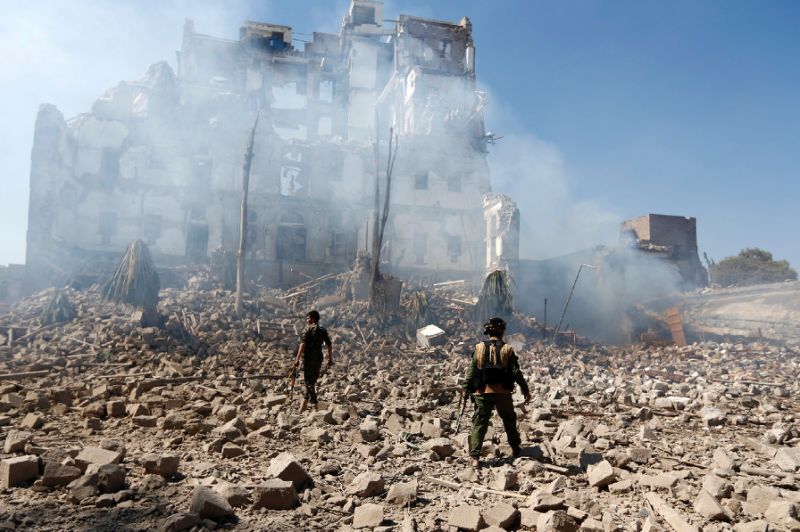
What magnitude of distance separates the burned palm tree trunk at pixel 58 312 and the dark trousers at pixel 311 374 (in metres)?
10.7

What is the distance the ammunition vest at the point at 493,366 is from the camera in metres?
5.59

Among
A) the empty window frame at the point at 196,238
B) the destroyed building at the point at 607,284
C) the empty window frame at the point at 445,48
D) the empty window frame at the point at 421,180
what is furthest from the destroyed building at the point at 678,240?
the empty window frame at the point at 196,238

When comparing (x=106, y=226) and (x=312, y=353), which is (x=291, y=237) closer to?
(x=106, y=226)

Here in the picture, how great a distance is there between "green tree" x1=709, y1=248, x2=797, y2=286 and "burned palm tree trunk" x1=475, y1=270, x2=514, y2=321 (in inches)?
1081

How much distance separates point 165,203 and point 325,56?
16201 millimetres

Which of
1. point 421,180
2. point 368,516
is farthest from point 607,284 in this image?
point 368,516

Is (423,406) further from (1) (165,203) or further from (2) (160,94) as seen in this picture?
(2) (160,94)

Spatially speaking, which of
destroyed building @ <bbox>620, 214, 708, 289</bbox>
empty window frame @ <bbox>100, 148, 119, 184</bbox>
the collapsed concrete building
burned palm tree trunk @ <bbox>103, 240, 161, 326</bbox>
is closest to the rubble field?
burned palm tree trunk @ <bbox>103, 240, 161, 326</bbox>

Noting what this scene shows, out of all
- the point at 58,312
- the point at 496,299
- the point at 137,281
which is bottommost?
the point at 58,312

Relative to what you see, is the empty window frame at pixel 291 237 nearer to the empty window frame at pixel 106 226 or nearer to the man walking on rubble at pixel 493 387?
the empty window frame at pixel 106 226

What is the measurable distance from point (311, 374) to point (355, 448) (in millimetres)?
2232

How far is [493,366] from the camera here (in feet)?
18.5

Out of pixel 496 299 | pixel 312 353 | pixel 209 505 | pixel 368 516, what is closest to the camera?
pixel 209 505

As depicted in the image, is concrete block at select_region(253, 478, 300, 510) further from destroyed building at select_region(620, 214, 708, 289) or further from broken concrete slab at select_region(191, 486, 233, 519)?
destroyed building at select_region(620, 214, 708, 289)
